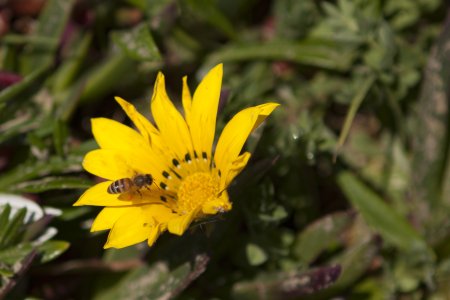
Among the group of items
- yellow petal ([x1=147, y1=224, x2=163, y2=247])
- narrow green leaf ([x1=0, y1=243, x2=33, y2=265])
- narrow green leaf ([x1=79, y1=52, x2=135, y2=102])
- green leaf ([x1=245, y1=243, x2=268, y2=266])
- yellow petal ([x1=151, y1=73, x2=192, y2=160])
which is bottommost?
green leaf ([x1=245, y1=243, x2=268, y2=266])

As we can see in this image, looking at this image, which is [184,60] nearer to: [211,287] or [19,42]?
[19,42]

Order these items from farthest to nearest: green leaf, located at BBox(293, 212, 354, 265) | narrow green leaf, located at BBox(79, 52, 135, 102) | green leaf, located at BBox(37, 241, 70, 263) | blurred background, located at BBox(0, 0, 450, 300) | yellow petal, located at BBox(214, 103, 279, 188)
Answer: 1. narrow green leaf, located at BBox(79, 52, 135, 102)
2. green leaf, located at BBox(293, 212, 354, 265)
3. blurred background, located at BBox(0, 0, 450, 300)
4. green leaf, located at BBox(37, 241, 70, 263)
5. yellow petal, located at BBox(214, 103, 279, 188)

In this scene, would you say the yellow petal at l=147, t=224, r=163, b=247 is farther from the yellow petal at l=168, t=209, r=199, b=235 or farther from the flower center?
the flower center

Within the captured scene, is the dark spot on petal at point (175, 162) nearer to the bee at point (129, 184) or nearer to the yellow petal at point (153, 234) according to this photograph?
the bee at point (129, 184)

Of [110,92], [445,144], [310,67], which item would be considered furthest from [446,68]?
[110,92]

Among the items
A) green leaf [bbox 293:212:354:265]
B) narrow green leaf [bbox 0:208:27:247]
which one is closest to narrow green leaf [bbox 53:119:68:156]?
narrow green leaf [bbox 0:208:27:247]

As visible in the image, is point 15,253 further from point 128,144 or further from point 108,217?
point 128,144

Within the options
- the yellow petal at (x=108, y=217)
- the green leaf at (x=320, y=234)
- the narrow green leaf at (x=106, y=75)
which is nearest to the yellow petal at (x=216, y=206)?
the yellow petal at (x=108, y=217)
